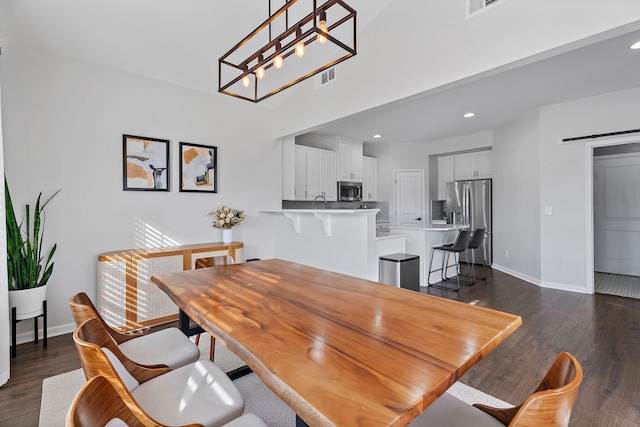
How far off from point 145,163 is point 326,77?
7.95 feet

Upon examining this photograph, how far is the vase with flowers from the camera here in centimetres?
389

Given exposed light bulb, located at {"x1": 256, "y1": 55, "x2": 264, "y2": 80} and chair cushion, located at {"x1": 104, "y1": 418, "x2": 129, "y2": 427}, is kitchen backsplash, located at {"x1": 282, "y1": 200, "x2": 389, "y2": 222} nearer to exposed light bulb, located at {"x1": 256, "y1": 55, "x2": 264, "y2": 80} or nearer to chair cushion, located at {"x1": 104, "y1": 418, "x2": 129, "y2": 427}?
exposed light bulb, located at {"x1": 256, "y1": 55, "x2": 264, "y2": 80}

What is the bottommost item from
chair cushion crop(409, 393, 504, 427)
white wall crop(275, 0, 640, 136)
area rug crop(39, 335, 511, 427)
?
area rug crop(39, 335, 511, 427)

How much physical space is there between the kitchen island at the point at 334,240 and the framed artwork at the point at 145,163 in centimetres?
151

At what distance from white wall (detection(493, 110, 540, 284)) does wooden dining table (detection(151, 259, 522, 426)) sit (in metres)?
4.47

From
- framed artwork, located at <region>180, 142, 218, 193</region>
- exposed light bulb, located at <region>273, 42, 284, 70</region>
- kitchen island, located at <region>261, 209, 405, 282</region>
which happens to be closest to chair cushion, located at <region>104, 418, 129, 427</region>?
exposed light bulb, located at <region>273, 42, 284, 70</region>

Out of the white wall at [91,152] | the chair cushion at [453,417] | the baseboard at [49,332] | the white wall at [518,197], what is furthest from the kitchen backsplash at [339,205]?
the chair cushion at [453,417]

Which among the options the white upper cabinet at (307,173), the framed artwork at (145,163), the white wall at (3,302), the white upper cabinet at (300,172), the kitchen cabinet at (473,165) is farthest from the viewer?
the kitchen cabinet at (473,165)

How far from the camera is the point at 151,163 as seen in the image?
11.6ft

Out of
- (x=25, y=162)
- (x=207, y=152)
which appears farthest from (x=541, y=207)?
(x=25, y=162)

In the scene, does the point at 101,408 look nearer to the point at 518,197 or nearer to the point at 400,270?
the point at 400,270

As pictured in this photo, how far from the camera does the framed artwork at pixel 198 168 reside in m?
3.79

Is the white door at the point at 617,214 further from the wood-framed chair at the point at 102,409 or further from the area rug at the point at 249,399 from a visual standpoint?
the wood-framed chair at the point at 102,409

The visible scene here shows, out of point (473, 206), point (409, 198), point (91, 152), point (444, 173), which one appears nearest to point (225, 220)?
point (91, 152)
